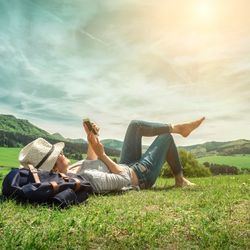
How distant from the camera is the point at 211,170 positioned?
88.2 ft

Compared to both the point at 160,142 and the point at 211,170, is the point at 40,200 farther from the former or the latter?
the point at 211,170

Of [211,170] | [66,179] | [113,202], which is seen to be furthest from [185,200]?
[211,170]

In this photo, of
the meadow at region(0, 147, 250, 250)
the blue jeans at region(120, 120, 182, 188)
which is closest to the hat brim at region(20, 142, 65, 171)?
the meadow at region(0, 147, 250, 250)

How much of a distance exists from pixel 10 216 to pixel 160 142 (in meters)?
5.12

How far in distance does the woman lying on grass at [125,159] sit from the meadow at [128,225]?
1172mm

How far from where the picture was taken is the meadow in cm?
447

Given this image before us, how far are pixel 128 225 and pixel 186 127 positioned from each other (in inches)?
219

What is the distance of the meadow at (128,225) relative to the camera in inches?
176

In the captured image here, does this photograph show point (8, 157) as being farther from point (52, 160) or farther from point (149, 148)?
point (52, 160)

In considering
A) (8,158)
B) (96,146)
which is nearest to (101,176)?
(96,146)

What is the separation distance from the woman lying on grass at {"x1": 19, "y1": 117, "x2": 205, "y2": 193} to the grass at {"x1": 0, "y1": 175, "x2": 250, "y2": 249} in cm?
132

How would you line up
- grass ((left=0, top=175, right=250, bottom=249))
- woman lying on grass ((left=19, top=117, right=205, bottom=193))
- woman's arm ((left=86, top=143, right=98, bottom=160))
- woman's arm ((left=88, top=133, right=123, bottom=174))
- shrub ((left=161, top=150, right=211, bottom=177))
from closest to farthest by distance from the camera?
grass ((left=0, top=175, right=250, bottom=249)), woman lying on grass ((left=19, top=117, right=205, bottom=193)), woman's arm ((left=88, top=133, right=123, bottom=174)), woman's arm ((left=86, top=143, right=98, bottom=160)), shrub ((left=161, top=150, right=211, bottom=177))

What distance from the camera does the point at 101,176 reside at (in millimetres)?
8398

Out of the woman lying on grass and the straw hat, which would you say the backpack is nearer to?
the straw hat
